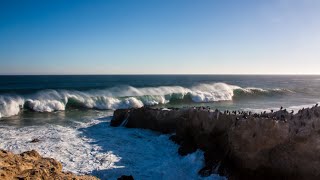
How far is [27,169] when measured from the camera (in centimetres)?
642

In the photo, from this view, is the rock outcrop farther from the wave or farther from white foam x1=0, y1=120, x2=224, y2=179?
the wave

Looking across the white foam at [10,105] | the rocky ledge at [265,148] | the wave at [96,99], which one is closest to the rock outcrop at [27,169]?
the rocky ledge at [265,148]

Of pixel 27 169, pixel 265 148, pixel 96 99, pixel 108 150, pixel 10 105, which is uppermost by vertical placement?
pixel 27 169

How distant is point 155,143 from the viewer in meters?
14.5

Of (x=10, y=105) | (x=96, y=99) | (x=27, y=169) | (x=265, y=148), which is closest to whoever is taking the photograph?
(x=27, y=169)

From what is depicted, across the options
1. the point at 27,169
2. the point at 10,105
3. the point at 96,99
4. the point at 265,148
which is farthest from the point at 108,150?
the point at 96,99

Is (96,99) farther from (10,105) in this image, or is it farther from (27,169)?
(27,169)

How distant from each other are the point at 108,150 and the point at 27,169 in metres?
6.91

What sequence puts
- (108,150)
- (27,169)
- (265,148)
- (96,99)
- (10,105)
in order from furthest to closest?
1. (96,99)
2. (10,105)
3. (108,150)
4. (265,148)
5. (27,169)

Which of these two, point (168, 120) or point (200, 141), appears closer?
point (200, 141)

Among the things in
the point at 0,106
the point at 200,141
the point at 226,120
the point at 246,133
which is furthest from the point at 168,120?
the point at 0,106

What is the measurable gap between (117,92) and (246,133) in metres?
34.1

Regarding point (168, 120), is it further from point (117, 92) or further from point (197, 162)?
point (117, 92)

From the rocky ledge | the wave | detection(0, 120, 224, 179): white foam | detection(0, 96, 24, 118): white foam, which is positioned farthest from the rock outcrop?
the wave
